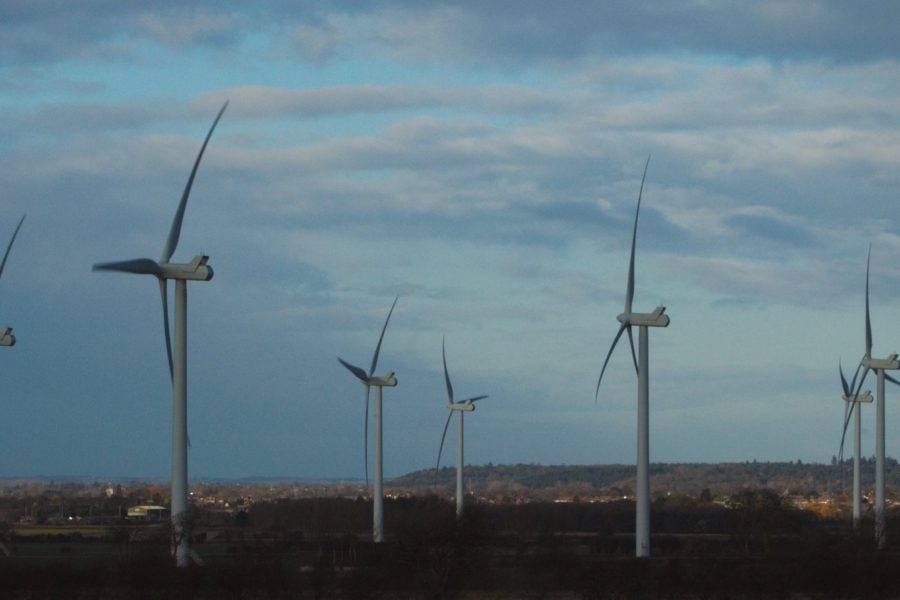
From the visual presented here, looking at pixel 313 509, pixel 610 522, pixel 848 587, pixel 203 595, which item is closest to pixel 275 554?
pixel 203 595

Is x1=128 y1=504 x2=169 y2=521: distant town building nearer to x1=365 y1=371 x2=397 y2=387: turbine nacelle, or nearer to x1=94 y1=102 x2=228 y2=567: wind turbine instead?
x1=365 y1=371 x2=397 y2=387: turbine nacelle

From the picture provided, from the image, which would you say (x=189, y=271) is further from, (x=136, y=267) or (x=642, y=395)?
(x=642, y=395)

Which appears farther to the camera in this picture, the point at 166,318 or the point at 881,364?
the point at 881,364

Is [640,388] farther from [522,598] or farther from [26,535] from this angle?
[26,535]

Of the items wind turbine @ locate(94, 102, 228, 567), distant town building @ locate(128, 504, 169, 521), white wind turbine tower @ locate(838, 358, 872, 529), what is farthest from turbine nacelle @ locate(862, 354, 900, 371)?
distant town building @ locate(128, 504, 169, 521)

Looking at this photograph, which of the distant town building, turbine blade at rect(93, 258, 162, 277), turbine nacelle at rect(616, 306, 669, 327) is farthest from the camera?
the distant town building

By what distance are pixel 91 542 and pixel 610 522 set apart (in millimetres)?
46209

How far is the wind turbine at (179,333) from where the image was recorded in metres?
51.8

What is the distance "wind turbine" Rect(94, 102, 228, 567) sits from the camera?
51.8 metres

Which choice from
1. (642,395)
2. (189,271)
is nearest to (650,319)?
(642,395)

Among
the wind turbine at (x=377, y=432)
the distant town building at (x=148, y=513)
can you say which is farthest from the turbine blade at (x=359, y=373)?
the distant town building at (x=148, y=513)

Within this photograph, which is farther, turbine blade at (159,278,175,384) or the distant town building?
the distant town building

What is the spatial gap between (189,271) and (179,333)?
2257 millimetres

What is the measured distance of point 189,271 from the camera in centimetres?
5359
